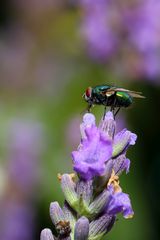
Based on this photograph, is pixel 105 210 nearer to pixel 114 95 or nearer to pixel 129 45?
pixel 114 95

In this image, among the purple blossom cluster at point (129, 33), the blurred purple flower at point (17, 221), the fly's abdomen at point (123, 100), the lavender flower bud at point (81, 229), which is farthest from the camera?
the blurred purple flower at point (17, 221)

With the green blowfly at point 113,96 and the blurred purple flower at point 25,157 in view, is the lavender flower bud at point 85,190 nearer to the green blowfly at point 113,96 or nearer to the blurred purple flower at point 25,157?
the green blowfly at point 113,96

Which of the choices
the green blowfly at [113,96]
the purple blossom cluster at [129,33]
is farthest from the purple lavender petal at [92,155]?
the purple blossom cluster at [129,33]

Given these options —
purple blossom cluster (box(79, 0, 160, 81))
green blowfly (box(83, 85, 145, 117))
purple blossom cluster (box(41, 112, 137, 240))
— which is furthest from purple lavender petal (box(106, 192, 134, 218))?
purple blossom cluster (box(79, 0, 160, 81))

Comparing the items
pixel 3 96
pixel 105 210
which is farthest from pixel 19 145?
pixel 105 210

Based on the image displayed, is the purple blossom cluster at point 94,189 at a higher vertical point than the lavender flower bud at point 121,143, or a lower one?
lower

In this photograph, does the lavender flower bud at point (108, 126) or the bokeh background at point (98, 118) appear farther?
the bokeh background at point (98, 118)

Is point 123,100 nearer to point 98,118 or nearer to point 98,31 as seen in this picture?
point 98,118
